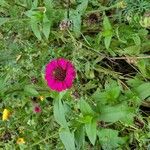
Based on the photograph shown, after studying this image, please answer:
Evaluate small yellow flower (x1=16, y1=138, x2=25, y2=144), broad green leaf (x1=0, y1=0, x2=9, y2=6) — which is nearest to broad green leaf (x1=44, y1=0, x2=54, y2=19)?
broad green leaf (x1=0, y1=0, x2=9, y2=6)

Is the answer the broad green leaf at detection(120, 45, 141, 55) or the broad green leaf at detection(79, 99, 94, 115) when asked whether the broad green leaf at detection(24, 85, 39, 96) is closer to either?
the broad green leaf at detection(79, 99, 94, 115)

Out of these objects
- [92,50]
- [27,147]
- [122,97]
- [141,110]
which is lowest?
[27,147]

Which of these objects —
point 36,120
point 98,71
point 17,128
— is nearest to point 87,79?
point 98,71

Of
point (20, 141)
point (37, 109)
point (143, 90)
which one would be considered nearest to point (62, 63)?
point (143, 90)

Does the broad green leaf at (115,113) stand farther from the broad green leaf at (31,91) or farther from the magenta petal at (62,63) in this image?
the broad green leaf at (31,91)

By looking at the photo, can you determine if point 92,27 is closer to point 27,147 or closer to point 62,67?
point 62,67

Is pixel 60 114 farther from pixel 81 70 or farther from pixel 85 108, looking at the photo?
pixel 81 70

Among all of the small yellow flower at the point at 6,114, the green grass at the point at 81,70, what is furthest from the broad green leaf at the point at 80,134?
the small yellow flower at the point at 6,114
